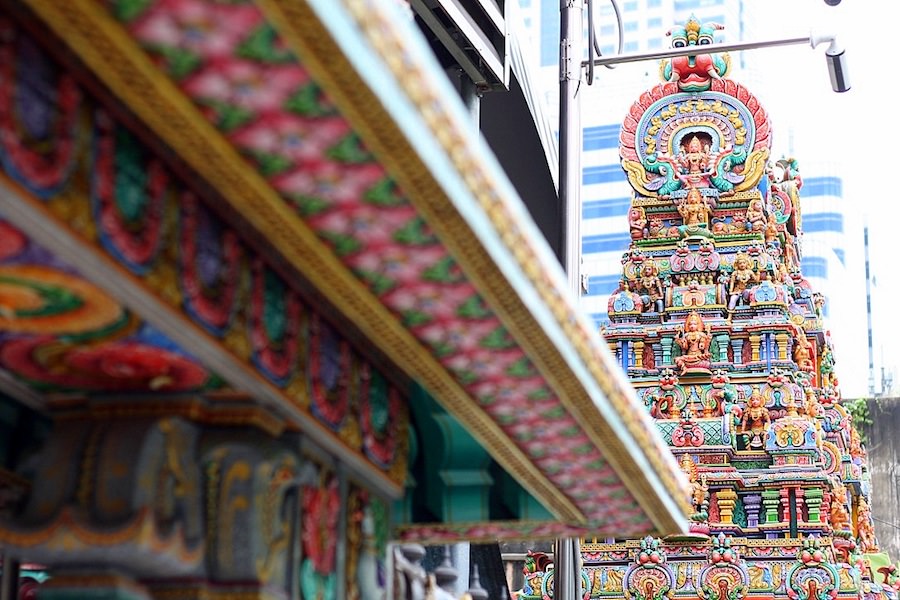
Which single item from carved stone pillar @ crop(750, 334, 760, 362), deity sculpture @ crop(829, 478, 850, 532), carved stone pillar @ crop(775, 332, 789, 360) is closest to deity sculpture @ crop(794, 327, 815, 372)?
carved stone pillar @ crop(775, 332, 789, 360)

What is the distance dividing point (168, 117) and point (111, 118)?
19 cm

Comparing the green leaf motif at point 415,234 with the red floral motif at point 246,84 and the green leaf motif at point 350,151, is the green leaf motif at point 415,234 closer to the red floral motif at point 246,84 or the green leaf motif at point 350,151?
the green leaf motif at point 350,151

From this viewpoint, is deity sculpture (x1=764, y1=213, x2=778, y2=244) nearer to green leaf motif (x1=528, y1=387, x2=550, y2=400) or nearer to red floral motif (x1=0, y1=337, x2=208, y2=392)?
green leaf motif (x1=528, y1=387, x2=550, y2=400)

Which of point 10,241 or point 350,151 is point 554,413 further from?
point 10,241

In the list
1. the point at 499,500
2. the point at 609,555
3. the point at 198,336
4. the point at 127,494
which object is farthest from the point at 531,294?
the point at 609,555

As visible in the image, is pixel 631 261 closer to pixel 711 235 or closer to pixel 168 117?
pixel 711 235

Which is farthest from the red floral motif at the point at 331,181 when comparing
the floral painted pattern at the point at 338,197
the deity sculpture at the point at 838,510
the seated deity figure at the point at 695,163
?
the seated deity figure at the point at 695,163

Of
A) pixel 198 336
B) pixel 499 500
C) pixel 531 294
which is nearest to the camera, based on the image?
pixel 198 336

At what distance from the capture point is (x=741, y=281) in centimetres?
2653

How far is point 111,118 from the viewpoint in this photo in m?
4.42

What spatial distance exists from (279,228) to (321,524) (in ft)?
6.59

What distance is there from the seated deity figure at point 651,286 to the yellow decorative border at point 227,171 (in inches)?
804

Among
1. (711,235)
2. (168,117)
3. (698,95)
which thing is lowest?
(168,117)

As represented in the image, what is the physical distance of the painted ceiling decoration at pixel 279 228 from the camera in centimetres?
395
